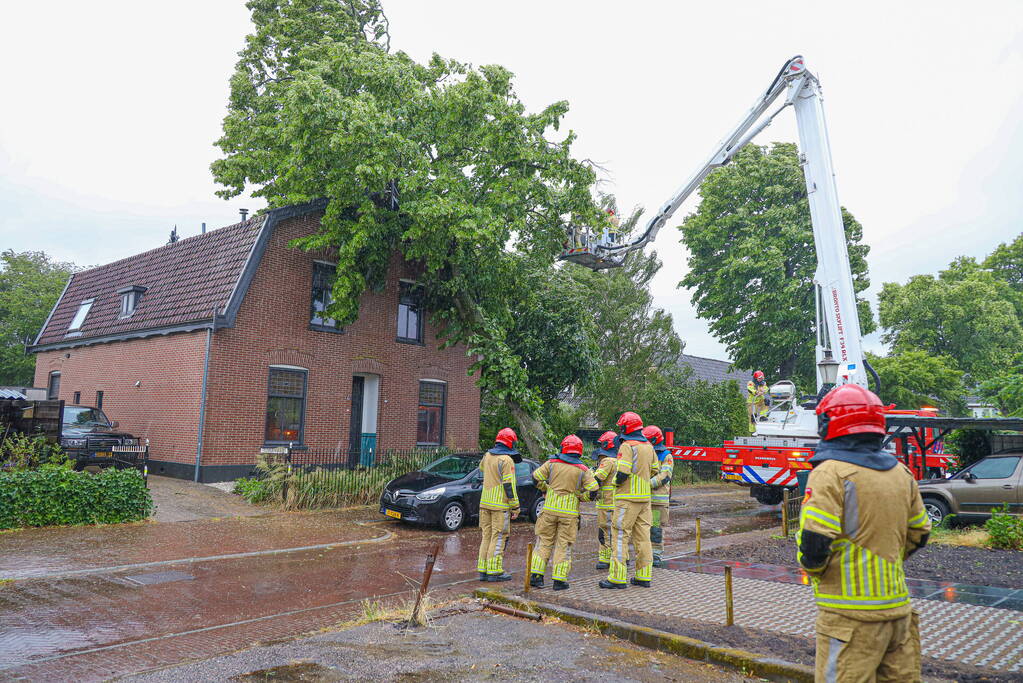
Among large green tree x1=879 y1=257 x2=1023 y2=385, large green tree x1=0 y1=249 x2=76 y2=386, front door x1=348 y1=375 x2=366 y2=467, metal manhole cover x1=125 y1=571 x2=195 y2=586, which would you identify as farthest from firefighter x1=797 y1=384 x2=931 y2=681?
large green tree x1=0 y1=249 x2=76 y2=386

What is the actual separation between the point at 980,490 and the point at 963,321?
2476 cm

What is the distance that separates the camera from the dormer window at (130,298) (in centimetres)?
2003

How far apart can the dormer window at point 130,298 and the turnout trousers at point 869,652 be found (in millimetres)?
20537

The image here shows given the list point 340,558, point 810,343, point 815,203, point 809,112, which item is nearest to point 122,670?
point 340,558

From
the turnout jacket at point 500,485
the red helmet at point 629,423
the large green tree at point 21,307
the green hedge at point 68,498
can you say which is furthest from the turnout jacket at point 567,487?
the large green tree at point 21,307

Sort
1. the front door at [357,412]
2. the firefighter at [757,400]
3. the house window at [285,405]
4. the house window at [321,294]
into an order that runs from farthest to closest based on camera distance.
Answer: the front door at [357,412], the house window at [321,294], the house window at [285,405], the firefighter at [757,400]

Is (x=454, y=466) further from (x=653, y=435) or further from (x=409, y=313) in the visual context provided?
(x=409, y=313)

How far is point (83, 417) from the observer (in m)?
16.3

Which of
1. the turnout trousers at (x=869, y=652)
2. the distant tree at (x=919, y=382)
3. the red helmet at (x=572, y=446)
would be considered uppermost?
the distant tree at (x=919, y=382)

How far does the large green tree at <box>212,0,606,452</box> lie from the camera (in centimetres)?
1509

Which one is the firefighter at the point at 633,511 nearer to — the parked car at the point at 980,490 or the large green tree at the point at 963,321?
the parked car at the point at 980,490

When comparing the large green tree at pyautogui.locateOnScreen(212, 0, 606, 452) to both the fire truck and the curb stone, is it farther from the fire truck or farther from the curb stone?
the curb stone

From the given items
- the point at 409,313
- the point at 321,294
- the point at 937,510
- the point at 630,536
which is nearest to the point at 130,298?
the point at 321,294

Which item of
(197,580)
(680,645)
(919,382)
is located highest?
(919,382)
